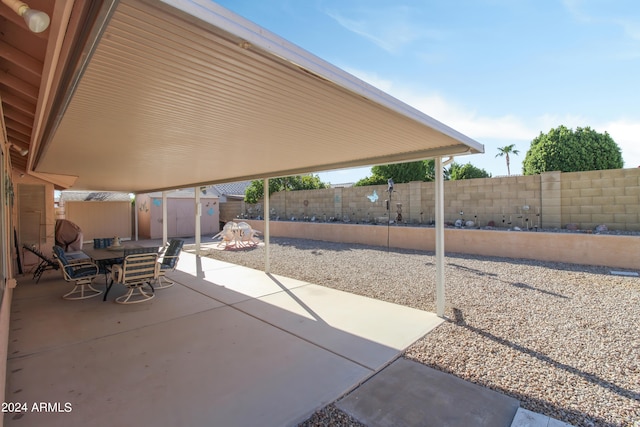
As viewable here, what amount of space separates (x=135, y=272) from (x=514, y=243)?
30.5ft

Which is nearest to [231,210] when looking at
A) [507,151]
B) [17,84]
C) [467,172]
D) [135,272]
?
[135,272]

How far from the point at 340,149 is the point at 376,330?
2741 millimetres

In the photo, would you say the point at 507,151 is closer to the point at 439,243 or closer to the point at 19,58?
the point at 439,243

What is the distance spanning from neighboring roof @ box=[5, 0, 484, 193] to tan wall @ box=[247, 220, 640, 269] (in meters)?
5.45

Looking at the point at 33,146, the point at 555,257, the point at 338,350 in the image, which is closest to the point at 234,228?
the point at 33,146

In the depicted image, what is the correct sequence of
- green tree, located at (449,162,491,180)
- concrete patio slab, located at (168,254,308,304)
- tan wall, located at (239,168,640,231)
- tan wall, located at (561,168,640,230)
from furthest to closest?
green tree, located at (449,162,491,180) → tan wall, located at (239,168,640,231) → tan wall, located at (561,168,640,230) → concrete patio slab, located at (168,254,308,304)

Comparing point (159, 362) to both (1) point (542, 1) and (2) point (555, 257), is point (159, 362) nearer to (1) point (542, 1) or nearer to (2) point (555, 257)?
(1) point (542, 1)

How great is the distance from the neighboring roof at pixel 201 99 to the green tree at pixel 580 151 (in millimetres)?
15073

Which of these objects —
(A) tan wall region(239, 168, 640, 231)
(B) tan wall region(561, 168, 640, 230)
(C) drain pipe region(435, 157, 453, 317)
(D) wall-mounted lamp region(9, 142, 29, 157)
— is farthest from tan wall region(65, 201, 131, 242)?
(B) tan wall region(561, 168, 640, 230)

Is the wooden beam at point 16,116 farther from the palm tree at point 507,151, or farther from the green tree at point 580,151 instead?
the palm tree at point 507,151

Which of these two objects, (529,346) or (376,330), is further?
(376,330)

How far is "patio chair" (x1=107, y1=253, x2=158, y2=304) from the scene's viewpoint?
5.46 meters

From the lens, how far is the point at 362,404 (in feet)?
8.70

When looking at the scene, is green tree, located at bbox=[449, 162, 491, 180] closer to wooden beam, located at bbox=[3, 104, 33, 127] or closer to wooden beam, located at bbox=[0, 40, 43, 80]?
wooden beam, located at bbox=[3, 104, 33, 127]
